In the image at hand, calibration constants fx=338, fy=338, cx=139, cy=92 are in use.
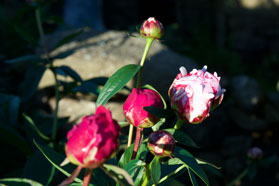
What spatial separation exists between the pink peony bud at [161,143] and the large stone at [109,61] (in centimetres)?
121

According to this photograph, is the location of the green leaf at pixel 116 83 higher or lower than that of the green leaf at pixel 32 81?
higher

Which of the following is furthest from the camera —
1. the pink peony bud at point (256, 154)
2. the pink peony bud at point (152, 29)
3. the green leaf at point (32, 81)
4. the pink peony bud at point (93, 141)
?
the pink peony bud at point (256, 154)

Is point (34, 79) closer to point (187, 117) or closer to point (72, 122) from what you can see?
point (72, 122)

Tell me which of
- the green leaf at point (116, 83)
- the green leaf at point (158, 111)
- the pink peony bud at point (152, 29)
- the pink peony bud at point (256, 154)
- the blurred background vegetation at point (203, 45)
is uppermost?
the pink peony bud at point (152, 29)

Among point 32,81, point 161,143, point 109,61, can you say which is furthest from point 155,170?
point 109,61

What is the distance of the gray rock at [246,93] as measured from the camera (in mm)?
3297

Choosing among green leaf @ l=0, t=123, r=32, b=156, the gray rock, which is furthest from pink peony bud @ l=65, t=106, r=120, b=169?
the gray rock

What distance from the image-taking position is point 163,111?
2.10ft

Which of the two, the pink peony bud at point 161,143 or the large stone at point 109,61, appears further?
the large stone at point 109,61

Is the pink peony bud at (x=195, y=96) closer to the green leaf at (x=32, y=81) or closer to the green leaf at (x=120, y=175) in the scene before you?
the green leaf at (x=120, y=175)

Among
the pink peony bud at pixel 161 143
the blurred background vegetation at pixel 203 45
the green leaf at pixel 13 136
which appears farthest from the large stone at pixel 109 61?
the pink peony bud at pixel 161 143

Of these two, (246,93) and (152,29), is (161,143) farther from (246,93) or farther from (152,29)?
(246,93)

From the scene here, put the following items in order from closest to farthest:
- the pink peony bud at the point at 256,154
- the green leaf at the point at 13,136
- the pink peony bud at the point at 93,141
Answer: the pink peony bud at the point at 93,141
the green leaf at the point at 13,136
the pink peony bud at the point at 256,154

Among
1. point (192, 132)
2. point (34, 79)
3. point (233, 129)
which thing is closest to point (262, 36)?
point (233, 129)
